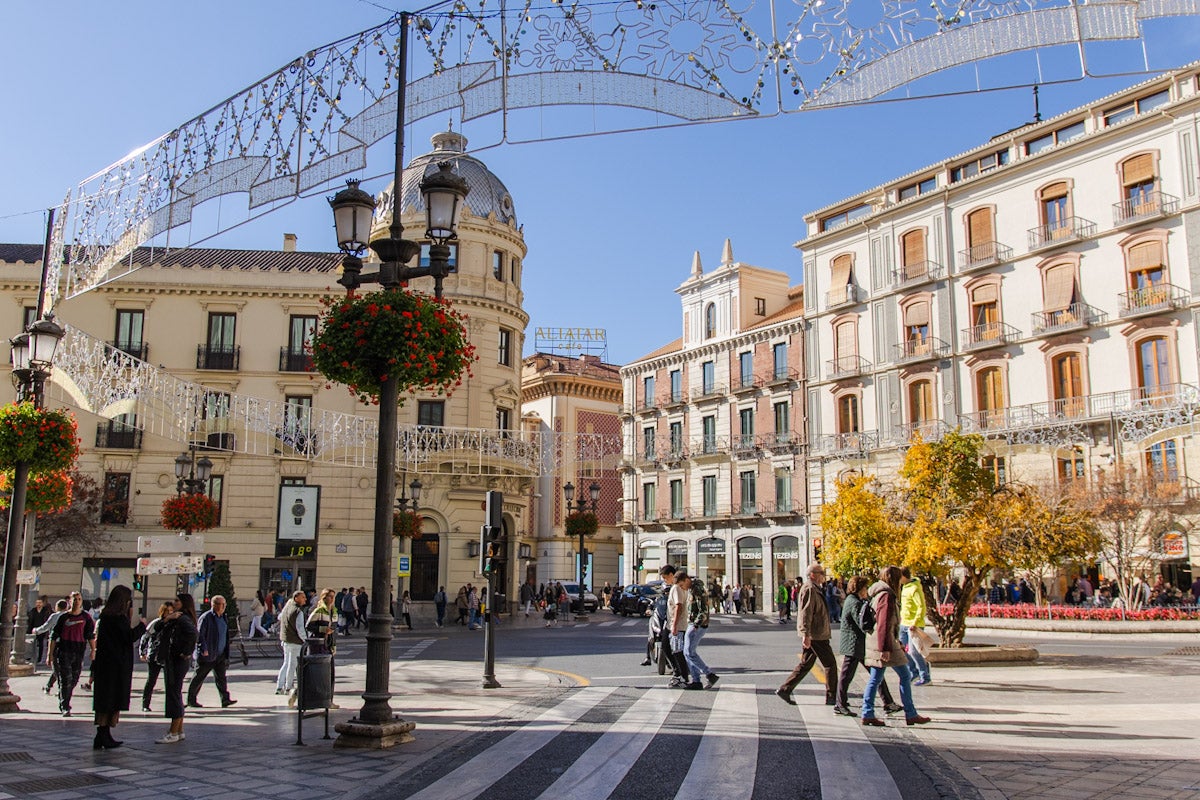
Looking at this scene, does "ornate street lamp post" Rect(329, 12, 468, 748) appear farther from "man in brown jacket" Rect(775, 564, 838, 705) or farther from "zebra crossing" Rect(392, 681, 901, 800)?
"man in brown jacket" Rect(775, 564, 838, 705)

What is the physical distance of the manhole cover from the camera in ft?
24.1

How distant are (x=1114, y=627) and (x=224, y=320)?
3198cm

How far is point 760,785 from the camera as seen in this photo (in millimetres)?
7527

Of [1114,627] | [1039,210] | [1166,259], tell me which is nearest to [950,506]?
[1114,627]

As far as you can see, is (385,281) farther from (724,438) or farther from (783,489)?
(724,438)

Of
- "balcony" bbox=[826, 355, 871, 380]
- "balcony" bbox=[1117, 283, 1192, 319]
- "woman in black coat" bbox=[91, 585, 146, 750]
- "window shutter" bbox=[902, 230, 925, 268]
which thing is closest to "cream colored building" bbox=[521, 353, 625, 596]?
"balcony" bbox=[826, 355, 871, 380]

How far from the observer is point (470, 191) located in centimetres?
3984

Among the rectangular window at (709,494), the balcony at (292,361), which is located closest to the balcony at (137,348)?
the balcony at (292,361)

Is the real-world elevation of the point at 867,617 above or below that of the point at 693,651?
above

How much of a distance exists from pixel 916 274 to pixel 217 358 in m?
29.0

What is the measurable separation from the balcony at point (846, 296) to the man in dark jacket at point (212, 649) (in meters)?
37.1

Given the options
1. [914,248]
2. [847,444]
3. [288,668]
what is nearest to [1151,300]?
[914,248]

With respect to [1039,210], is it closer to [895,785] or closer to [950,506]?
[950,506]

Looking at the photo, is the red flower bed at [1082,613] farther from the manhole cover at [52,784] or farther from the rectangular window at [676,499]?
the rectangular window at [676,499]
